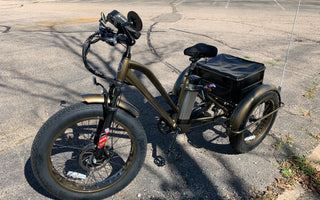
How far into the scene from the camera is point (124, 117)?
2.07m

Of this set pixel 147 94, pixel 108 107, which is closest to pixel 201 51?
pixel 147 94

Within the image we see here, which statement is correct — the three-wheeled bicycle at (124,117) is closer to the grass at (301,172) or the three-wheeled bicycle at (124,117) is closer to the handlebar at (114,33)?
the handlebar at (114,33)

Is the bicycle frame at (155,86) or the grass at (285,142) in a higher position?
the bicycle frame at (155,86)

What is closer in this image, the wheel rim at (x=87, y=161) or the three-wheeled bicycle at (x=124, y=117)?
the three-wheeled bicycle at (x=124, y=117)

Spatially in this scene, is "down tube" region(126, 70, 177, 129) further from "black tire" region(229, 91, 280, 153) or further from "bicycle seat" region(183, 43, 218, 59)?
"black tire" region(229, 91, 280, 153)

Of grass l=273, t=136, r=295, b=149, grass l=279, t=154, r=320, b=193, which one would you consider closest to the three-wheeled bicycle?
grass l=273, t=136, r=295, b=149

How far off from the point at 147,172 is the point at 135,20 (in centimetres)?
154

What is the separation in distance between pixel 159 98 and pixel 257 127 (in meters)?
1.56

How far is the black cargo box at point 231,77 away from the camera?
99.6 inches

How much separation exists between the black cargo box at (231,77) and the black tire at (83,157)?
1.01 m

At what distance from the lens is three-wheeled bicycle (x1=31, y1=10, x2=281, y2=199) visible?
75.2 inches

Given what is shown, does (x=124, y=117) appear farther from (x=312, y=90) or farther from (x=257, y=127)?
(x=312, y=90)

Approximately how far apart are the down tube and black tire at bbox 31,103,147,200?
272 mm

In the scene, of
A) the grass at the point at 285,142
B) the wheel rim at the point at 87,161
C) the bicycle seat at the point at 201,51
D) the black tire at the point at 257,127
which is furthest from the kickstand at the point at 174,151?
the grass at the point at 285,142
